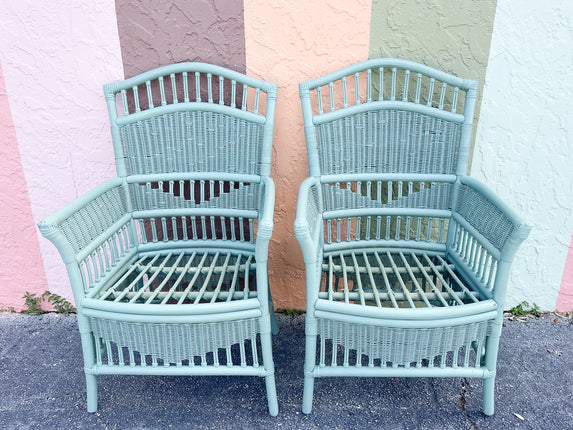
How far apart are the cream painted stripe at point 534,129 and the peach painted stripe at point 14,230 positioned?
199cm

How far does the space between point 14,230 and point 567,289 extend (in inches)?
102

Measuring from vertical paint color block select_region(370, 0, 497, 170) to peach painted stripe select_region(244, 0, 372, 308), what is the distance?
0.24 feet

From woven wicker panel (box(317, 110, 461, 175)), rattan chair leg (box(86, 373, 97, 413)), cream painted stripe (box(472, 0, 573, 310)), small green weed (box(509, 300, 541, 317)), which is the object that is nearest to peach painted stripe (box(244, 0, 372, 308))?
woven wicker panel (box(317, 110, 461, 175))

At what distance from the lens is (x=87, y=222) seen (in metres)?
1.41

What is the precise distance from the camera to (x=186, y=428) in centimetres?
146

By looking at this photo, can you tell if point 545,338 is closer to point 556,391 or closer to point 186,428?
point 556,391

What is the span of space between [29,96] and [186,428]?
4.83 ft

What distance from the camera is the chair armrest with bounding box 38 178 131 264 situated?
4.15 feet

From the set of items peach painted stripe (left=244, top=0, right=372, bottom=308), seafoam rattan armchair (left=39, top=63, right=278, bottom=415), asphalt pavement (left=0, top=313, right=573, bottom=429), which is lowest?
asphalt pavement (left=0, top=313, right=573, bottom=429)

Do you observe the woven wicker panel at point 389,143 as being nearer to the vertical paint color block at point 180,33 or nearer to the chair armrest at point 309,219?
the chair armrest at point 309,219

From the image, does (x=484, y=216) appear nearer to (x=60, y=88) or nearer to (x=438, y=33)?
(x=438, y=33)

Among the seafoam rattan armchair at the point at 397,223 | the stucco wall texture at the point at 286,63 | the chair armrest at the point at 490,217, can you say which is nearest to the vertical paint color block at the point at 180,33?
the stucco wall texture at the point at 286,63

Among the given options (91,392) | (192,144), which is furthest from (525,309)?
(91,392)

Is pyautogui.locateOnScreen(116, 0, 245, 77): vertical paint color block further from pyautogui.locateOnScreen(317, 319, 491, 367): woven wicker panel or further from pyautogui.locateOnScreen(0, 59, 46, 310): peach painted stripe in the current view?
pyautogui.locateOnScreen(317, 319, 491, 367): woven wicker panel
